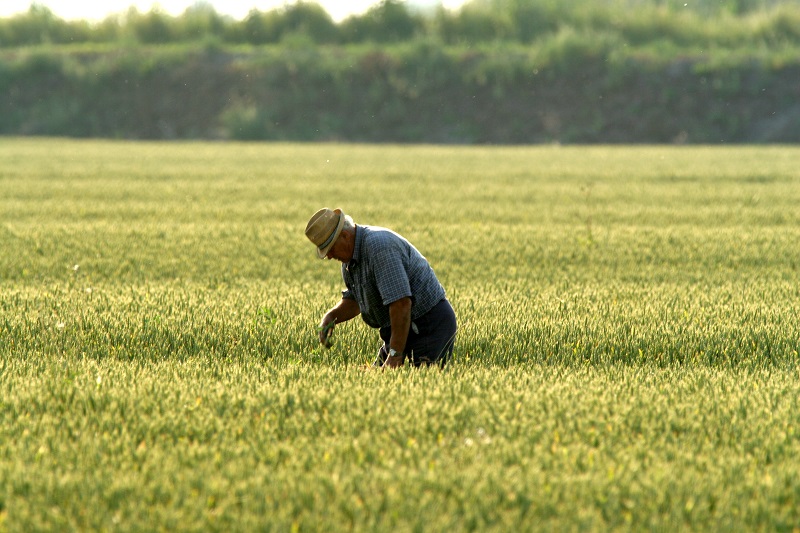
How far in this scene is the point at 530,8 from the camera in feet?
206

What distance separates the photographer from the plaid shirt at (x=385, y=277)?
17.8 ft

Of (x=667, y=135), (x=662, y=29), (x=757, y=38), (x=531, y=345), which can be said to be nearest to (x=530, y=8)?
(x=662, y=29)

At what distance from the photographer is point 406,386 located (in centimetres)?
522

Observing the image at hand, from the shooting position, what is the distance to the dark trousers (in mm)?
5898

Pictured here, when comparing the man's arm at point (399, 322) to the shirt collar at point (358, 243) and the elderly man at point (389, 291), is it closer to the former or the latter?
the elderly man at point (389, 291)

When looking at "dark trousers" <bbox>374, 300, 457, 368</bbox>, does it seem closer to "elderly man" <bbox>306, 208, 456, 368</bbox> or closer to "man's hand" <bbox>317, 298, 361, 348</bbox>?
"elderly man" <bbox>306, 208, 456, 368</bbox>

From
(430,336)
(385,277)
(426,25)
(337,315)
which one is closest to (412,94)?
(426,25)

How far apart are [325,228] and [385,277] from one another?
1.48ft

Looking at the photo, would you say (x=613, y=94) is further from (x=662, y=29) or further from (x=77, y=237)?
(x=77, y=237)

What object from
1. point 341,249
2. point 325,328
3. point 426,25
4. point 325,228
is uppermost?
point 426,25

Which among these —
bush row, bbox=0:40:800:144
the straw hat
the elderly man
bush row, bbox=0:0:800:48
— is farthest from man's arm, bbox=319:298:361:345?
bush row, bbox=0:0:800:48

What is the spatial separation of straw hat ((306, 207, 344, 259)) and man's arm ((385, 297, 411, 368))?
20.4 inches

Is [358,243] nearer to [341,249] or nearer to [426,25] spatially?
[341,249]

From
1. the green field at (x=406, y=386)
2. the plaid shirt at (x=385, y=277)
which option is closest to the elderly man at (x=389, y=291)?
the plaid shirt at (x=385, y=277)
